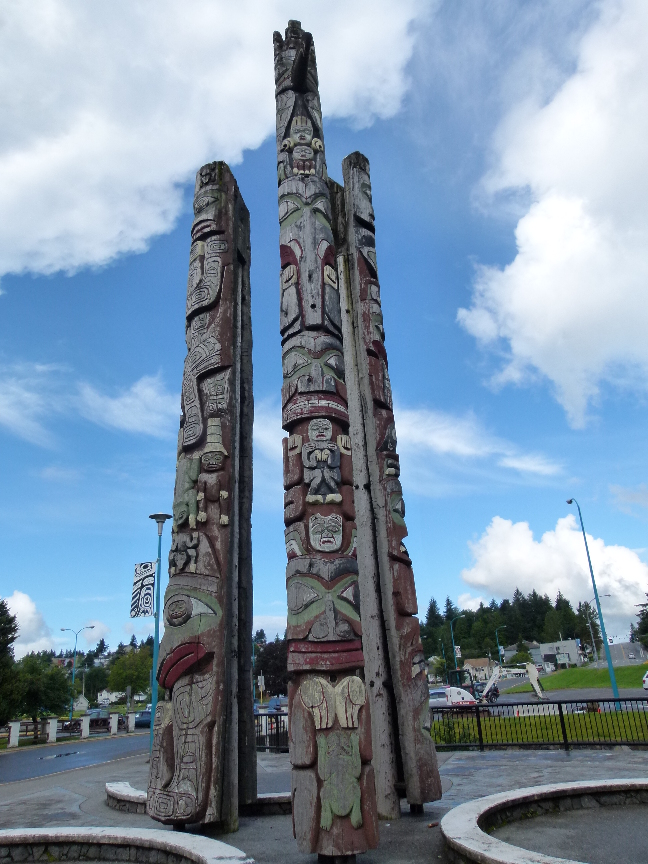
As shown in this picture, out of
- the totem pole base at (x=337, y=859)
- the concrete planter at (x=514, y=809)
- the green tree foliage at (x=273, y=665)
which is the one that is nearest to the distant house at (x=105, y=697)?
A: the green tree foliage at (x=273, y=665)

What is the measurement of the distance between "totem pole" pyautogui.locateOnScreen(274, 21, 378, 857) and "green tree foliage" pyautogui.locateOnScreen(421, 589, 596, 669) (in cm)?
8131

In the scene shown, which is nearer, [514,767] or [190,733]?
[190,733]

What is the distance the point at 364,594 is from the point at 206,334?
366 centimetres

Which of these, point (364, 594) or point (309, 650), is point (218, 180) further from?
point (309, 650)

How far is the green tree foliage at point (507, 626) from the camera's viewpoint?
311ft

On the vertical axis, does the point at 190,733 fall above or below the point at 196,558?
below

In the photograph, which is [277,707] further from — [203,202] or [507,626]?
[507,626]

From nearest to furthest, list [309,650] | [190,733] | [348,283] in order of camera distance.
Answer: [309,650]
[190,733]
[348,283]

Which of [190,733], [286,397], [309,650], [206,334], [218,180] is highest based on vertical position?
[218,180]

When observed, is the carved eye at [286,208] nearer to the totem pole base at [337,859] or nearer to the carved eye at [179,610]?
the carved eye at [179,610]

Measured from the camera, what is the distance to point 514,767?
9.56 m

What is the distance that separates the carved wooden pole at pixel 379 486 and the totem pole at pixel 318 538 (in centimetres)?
110

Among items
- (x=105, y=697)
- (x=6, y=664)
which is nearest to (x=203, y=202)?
(x=6, y=664)

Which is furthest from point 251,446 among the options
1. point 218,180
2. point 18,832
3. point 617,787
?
point 617,787
